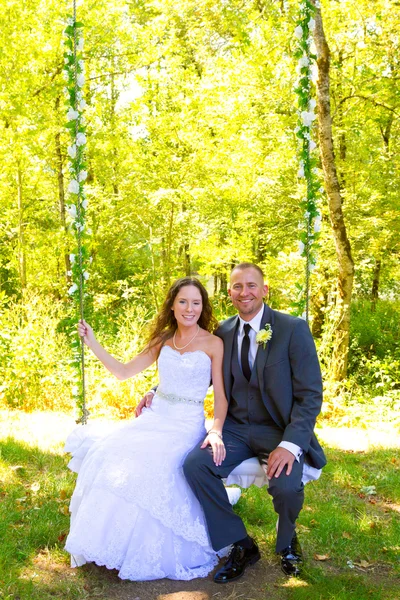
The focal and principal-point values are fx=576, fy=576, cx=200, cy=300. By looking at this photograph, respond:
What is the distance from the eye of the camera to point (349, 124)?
29.3 ft

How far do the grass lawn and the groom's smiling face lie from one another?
131 cm

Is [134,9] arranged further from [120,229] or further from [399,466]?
[399,466]

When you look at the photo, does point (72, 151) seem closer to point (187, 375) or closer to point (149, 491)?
point (187, 375)

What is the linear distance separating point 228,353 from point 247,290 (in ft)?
1.25

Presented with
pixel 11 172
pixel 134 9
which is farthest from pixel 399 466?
pixel 134 9

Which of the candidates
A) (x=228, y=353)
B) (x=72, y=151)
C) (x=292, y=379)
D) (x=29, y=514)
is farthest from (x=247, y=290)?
(x=29, y=514)

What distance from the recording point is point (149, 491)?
282 cm

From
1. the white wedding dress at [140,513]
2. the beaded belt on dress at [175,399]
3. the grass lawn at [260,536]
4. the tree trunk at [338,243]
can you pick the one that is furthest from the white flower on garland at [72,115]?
the tree trunk at [338,243]

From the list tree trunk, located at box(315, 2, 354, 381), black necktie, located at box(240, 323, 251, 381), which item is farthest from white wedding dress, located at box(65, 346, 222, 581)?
tree trunk, located at box(315, 2, 354, 381)

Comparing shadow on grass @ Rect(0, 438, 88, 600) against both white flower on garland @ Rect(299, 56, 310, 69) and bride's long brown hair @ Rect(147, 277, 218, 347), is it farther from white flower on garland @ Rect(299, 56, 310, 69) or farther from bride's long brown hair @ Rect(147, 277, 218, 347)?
white flower on garland @ Rect(299, 56, 310, 69)

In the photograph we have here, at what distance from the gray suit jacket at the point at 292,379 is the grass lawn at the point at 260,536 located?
0.57 metres

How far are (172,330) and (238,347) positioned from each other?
0.52 m

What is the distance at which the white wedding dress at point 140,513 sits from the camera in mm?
2801

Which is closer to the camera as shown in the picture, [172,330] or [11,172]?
[172,330]
